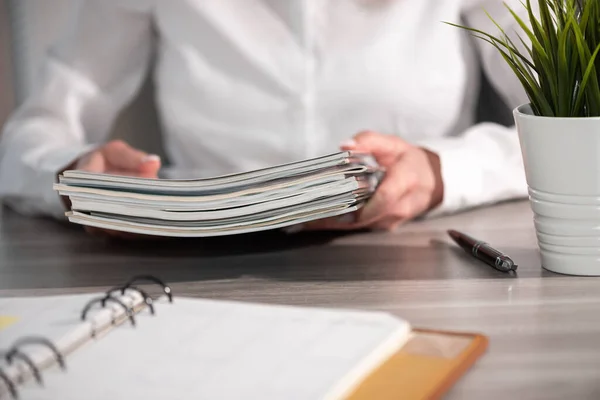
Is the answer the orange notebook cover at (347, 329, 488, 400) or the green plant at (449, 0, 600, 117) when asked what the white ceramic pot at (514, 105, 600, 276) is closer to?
the green plant at (449, 0, 600, 117)

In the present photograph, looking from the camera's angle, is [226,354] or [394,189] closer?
[226,354]

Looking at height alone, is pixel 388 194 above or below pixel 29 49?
below

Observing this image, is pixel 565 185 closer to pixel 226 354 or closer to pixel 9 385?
pixel 226 354

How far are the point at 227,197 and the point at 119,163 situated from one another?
0.92 feet

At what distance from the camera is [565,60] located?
2.52 ft

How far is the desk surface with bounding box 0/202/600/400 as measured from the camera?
0.60 metres

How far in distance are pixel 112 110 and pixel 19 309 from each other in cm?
86

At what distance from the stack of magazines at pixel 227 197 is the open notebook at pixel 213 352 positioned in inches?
6.9

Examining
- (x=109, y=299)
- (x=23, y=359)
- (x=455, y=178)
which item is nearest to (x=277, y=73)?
(x=455, y=178)

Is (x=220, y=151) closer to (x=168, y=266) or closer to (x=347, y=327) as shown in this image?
(x=168, y=266)

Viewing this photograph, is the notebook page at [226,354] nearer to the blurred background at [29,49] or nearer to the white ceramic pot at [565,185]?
the white ceramic pot at [565,185]

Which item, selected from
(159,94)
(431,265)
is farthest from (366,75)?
(431,265)

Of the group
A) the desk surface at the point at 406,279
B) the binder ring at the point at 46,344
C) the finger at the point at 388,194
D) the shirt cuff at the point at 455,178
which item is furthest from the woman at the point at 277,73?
the binder ring at the point at 46,344

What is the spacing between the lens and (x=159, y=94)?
144 cm
